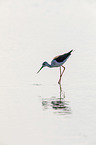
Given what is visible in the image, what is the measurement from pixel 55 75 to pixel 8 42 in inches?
472

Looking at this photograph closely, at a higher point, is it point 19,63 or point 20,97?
point 19,63

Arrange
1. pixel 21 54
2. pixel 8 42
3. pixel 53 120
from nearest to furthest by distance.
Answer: pixel 53 120 → pixel 21 54 → pixel 8 42

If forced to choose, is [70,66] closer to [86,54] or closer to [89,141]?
[86,54]

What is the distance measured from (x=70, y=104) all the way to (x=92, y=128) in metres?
2.35

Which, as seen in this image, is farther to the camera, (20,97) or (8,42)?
(8,42)

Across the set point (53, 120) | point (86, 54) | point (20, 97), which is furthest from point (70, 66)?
point (53, 120)

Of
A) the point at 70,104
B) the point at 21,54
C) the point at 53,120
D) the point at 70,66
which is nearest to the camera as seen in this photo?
the point at 53,120

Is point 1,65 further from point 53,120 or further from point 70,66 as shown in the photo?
point 53,120

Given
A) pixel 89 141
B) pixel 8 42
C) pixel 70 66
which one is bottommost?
pixel 89 141

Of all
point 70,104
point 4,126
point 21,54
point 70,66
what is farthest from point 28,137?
point 21,54

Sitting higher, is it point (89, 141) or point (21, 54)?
point (21, 54)

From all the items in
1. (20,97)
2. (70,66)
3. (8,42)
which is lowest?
(20,97)

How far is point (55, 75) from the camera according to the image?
53.5 feet

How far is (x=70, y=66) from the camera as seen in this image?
18.2m
